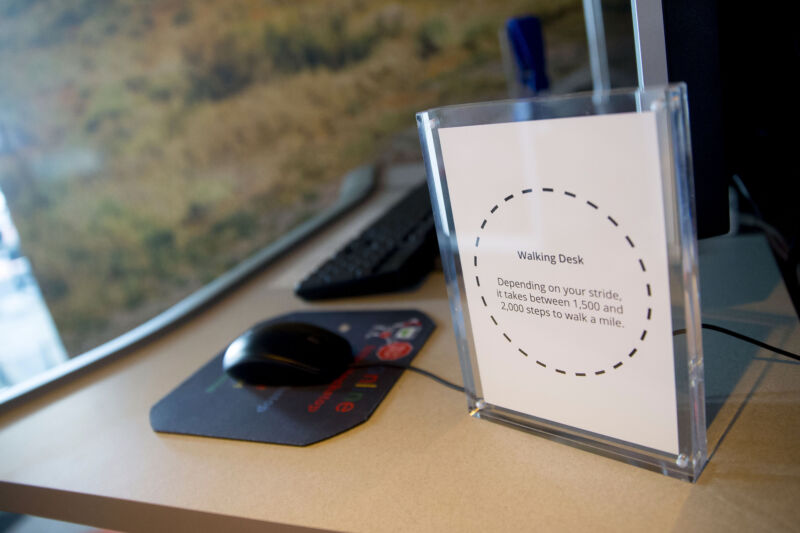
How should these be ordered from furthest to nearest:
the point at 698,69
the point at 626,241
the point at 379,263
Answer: the point at 379,263 < the point at 698,69 < the point at 626,241

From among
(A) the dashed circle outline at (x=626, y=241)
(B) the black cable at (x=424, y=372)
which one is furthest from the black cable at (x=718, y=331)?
(A) the dashed circle outline at (x=626, y=241)

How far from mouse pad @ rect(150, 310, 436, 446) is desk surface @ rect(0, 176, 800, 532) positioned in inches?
0.5

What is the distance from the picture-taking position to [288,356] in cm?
50

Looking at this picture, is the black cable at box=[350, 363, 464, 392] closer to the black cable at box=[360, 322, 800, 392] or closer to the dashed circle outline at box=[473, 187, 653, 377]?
the black cable at box=[360, 322, 800, 392]

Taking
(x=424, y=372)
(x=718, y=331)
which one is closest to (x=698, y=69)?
(x=718, y=331)

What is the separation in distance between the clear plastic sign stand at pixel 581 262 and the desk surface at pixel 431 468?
3 cm

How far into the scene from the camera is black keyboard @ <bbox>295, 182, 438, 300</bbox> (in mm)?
707

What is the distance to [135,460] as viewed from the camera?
477 mm

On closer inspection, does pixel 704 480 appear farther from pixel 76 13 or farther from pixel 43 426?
pixel 76 13

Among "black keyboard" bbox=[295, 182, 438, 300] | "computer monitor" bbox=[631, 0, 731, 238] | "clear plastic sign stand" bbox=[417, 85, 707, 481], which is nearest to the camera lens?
"clear plastic sign stand" bbox=[417, 85, 707, 481]

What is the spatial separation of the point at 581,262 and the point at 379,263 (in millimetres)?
437

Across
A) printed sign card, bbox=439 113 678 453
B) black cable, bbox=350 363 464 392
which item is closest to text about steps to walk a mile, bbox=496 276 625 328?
printed sign card, bbox=439 113 678 453

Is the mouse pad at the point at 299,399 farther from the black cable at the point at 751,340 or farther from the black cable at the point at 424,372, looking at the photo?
the black cable at the point at 751,340

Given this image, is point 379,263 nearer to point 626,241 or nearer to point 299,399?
point 299,399
